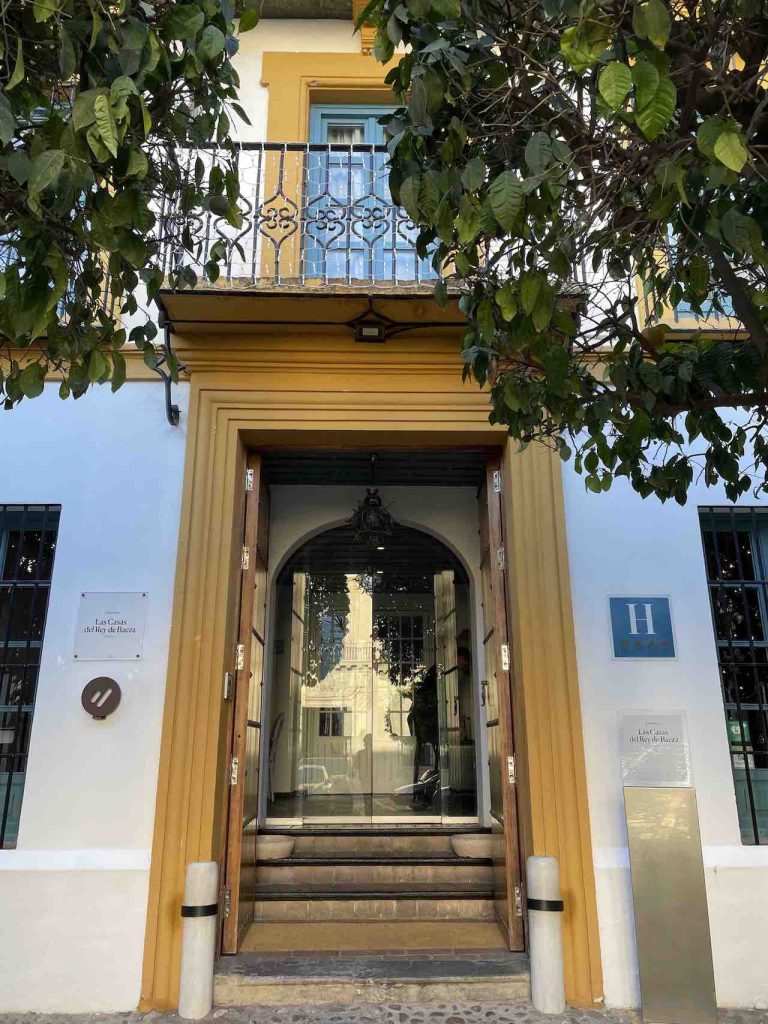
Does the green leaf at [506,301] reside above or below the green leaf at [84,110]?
below

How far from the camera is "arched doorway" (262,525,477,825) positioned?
6.79 meters

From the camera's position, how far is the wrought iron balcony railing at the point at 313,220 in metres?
4.43

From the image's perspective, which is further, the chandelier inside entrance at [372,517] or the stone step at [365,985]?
the chandelier inside entrance at [372,517]

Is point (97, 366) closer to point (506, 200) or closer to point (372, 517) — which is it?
point (506, 200)

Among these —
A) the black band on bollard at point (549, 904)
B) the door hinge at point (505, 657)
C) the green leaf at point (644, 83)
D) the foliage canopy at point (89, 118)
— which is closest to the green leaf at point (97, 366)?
the foliage canopy at point (89, 118)

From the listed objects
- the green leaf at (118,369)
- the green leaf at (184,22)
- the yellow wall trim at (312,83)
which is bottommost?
the green leaf at (118,369)

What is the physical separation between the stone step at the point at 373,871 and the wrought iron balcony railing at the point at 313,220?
3908 mm

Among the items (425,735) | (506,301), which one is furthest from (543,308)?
(425,735)

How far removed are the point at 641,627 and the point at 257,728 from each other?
2.55m

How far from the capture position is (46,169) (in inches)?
→ 65.4

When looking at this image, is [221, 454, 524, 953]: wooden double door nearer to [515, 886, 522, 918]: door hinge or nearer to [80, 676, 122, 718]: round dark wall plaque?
[515, 886, 522, 918]: door hinge

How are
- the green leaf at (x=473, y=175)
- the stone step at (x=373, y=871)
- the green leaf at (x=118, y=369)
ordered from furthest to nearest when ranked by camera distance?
1. the stone step at (x=373, y=871)
2. the green leaf at (x=118, y=369)
3. the green leaf at (x=473, y=175)

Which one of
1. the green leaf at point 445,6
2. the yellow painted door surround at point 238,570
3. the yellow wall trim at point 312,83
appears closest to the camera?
the green leaf at point 445,6

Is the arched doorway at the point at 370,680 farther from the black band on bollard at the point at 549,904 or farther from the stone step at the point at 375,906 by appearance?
the black band on bollard at the point at 549,904
